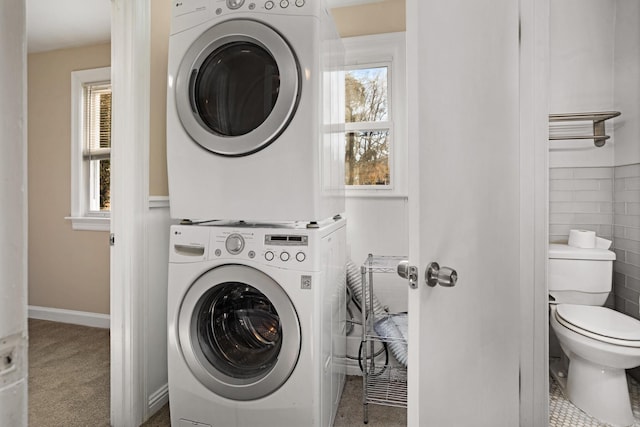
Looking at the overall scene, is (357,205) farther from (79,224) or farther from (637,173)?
(79,224)

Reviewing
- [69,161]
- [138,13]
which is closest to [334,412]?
[138,13]

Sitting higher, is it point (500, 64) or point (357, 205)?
point (500, 64)

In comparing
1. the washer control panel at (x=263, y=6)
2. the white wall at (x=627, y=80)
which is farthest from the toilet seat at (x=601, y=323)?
the washer control panel at (x=263, y=6)

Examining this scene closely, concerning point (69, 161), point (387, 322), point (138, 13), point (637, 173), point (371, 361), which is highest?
point (138, 13)

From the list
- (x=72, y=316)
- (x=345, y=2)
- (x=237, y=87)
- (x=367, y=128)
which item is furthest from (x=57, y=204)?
(x=345, y=2)

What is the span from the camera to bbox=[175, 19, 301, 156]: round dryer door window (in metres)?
1.48

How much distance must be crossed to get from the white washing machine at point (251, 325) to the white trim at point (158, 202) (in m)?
0.30

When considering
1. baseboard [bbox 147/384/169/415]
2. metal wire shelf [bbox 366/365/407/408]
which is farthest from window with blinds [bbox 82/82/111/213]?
metal wire shelf [bbox 366/365/407/408]

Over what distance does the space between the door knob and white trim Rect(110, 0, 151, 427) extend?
4.65 feet

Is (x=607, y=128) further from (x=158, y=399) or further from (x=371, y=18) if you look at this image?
(x=158, y=399)

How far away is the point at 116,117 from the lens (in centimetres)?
170

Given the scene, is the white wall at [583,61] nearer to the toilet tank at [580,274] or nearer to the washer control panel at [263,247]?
the toilet tank at [580,274]

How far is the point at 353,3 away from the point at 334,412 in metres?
2.31

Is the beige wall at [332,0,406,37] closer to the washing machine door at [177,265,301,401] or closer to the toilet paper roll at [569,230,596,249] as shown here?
the toilet paper roll at [569,230,596,249]
